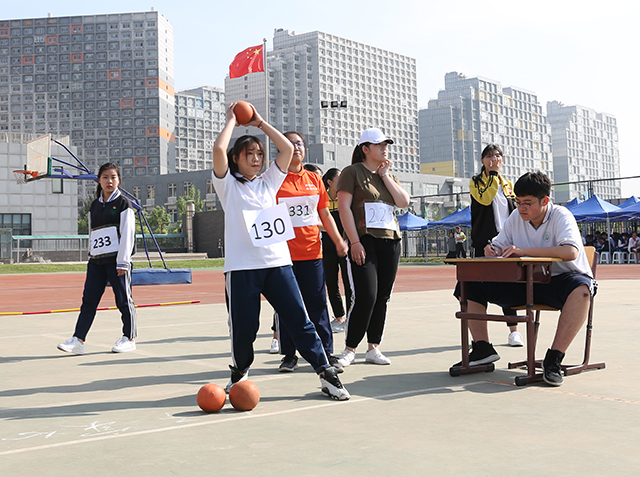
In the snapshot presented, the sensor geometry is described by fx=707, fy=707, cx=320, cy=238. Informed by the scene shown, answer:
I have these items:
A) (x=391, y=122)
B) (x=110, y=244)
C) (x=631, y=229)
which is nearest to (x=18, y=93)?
(x=391, y=122)

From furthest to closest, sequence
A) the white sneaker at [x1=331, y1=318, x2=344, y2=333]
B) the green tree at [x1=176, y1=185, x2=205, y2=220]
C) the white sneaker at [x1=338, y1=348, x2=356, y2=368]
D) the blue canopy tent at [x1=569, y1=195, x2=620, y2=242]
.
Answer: the green tree at [x1=176, y1=185, x2=205, y2=220] < the blue canopy tent at [x1=569, y1=195, x2=620, y2=242] < the white sneaker at [x1=331, y1=318, x2=344, y2=333] < the white sneaker at [x1=338, y1=348, x2=356, y2=368]

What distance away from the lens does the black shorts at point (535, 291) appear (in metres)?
5.07

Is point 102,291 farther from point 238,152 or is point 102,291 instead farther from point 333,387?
point 333,387

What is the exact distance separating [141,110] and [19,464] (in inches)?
6524

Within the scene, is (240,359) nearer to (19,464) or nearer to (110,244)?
(19,464)

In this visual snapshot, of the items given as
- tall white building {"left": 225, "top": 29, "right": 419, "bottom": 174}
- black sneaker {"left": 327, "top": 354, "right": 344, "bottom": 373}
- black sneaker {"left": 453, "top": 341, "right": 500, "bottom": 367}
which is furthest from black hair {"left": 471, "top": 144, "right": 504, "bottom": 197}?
tall white building {"left": 225, "top": 29, "right": 419, "bottom": 174}

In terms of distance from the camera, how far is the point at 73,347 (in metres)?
6.83

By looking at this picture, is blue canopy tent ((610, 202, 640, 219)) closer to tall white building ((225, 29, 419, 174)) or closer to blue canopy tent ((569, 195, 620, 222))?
blue canopy tent ((569, 195, 620, 222))

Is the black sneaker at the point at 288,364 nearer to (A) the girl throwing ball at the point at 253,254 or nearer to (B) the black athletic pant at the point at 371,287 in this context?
(B) the black athletic pant at the point at 371,287

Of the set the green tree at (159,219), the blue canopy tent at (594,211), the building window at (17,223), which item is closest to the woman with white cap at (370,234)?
the blue canopy tent at (594,211)

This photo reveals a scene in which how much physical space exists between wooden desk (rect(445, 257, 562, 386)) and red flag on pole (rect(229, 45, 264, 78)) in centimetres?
3422

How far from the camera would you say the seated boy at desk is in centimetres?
497

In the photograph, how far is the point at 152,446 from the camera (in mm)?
3414

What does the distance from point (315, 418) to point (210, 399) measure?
2.13 ft
